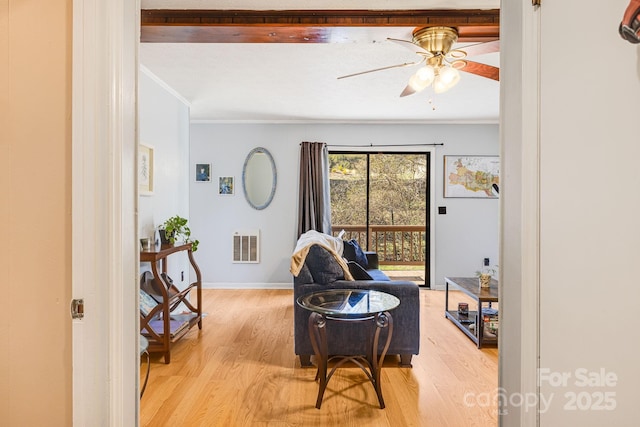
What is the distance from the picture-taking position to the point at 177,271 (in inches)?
158

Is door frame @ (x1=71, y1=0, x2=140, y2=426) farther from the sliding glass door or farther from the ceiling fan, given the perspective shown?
the sliding glass door

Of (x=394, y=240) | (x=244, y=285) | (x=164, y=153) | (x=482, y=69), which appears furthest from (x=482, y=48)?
(x=244, y=285)

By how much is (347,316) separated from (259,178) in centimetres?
328

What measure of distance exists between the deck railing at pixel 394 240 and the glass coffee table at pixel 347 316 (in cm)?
297

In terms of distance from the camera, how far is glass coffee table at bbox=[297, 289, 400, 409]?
217 cm

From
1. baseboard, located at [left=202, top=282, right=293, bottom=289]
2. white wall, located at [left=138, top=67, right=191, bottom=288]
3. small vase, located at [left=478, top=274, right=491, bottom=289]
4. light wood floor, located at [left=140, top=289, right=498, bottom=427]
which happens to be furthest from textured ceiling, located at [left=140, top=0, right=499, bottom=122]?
baseboard, located at [left=202, top=282, right=293, bottom=289]

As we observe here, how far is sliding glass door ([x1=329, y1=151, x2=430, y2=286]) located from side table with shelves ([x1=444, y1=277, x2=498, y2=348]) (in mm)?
1553

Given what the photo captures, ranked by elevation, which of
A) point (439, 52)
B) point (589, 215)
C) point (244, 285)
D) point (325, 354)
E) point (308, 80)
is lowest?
point (244, 285)

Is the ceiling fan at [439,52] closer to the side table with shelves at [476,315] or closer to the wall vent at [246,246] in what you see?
the side table with shelves at [476,315]

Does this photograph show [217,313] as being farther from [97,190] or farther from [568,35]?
[568,35]

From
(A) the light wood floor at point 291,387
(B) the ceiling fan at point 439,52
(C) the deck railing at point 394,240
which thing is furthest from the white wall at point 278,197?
(B) the ceiling fan at point 439,52

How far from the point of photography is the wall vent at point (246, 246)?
522 cm

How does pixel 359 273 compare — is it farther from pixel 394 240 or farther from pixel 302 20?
pixel 394 240

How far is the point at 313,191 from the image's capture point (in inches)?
201
